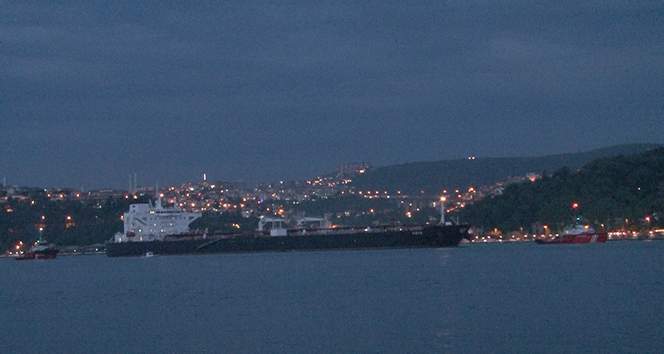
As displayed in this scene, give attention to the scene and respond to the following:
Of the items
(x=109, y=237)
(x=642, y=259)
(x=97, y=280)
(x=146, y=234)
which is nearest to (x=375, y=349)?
(x=97, y=280)

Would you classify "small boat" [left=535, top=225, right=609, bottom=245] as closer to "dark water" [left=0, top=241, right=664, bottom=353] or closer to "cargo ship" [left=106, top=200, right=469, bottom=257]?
"cargo ship" [left=106, top=200, right=469, bottom=257]

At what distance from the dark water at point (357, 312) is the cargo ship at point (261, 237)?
32.7 meters

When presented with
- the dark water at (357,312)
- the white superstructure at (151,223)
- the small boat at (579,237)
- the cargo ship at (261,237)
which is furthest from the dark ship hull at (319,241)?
the dark water at (357,312)

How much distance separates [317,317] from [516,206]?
8955cm

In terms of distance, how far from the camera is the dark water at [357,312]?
24.8 m

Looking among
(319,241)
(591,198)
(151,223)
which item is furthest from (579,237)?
(151,223)

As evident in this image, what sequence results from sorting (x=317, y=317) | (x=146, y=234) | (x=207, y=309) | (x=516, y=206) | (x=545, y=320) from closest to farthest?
1. (x=545, y=320)
2. (x=317, y=317)
3. (x=207, y=309)
4. (x=146, y=234)
5. (x=516, y=206)

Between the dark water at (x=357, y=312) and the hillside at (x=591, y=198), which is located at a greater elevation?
the hillside at (x=591, y=198)

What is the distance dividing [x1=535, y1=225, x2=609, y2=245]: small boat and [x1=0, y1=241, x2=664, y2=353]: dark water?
145 ft

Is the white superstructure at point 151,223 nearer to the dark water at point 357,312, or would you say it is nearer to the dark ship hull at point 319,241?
the dark ship hull at point 319,241

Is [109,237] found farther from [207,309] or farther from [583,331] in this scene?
[583,331]

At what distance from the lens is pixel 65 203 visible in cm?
14888

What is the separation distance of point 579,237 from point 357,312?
67804 mm

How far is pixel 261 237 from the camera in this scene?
294ft
